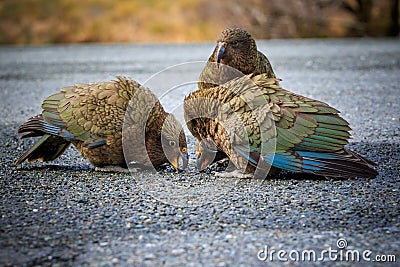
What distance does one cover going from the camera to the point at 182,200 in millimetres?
4500

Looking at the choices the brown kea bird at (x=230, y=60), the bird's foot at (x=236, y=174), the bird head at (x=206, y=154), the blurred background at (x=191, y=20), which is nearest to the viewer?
the bird's foot at (x=236, y=174)

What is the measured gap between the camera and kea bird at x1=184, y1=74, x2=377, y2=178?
4883 mm

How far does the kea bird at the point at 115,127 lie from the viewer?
5180 millimetres

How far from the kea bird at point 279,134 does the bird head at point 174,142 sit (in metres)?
0.26

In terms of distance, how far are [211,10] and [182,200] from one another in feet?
53.5

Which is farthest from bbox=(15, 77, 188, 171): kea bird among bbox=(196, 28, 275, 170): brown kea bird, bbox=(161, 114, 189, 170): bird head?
bbox=(196, 28, 275, 170): brown kea bird

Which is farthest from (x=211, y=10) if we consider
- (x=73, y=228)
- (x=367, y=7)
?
(x=73, y=228)

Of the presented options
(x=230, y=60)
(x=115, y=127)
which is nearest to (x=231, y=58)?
(x=230, y=60)

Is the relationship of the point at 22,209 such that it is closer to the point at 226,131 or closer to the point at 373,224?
the point at 226,131

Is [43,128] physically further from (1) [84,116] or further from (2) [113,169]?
(2) [113,169]

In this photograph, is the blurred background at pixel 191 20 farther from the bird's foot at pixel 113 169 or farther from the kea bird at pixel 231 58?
the bird's foot at pixel 113 169


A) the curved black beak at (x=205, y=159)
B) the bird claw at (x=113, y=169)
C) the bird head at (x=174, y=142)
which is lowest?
the bird claw at (x=113, y=169)

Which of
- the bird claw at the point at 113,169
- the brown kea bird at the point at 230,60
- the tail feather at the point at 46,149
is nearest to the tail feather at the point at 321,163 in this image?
the brown kea bird at the point at 230,60

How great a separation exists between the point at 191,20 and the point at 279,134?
616 inches
